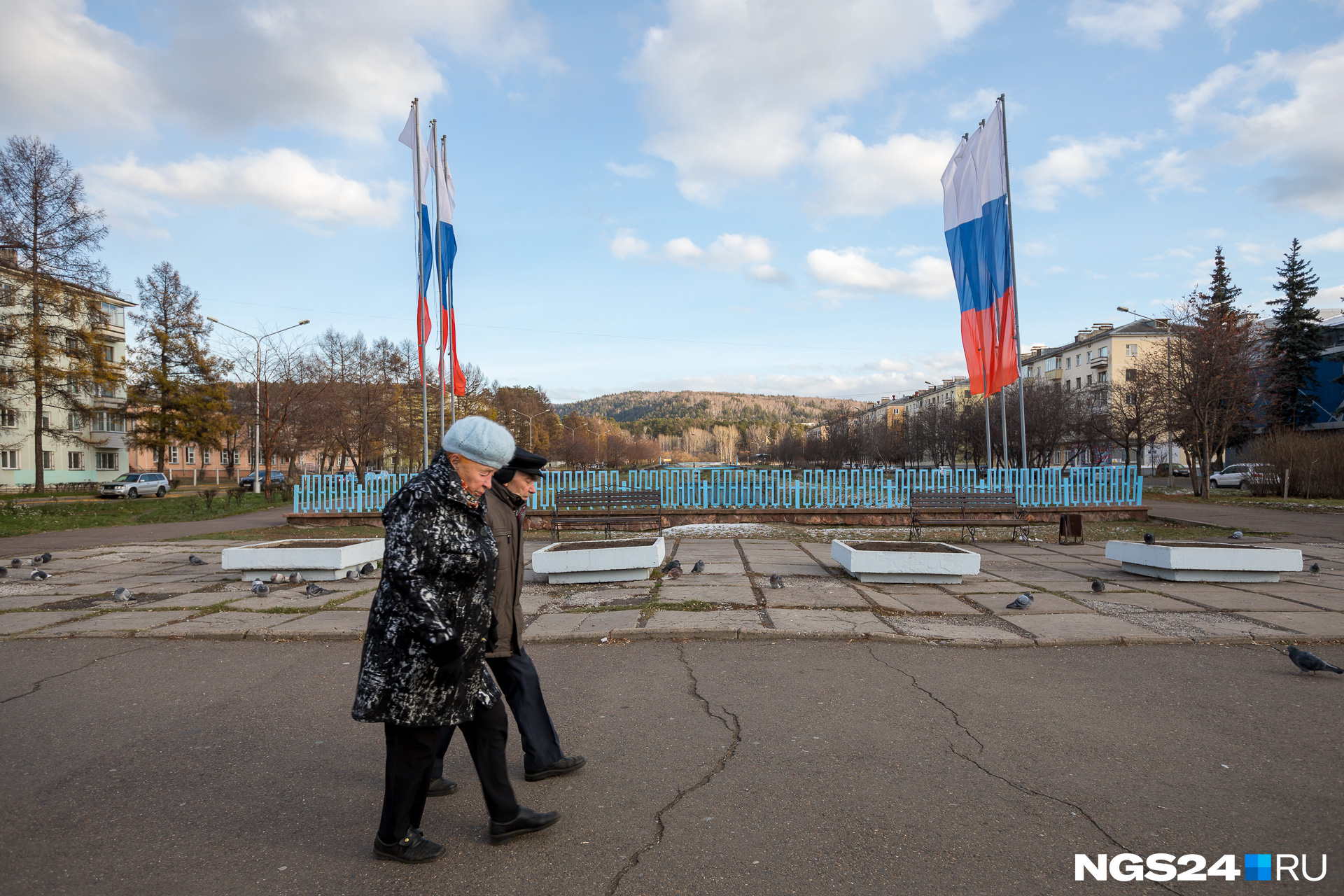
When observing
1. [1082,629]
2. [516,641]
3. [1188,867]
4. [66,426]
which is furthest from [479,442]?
[66,426]

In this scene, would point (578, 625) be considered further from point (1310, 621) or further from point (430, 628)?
point (1310, 621)

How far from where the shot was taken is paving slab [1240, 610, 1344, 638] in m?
6.69

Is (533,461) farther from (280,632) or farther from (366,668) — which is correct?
(280,632)

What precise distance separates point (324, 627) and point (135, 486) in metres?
38.7

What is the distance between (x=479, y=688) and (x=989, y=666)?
4.47 m

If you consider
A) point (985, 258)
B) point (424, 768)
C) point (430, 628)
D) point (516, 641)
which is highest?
point (985, 258)

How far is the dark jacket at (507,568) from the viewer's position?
3471mm

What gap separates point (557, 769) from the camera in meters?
3.77

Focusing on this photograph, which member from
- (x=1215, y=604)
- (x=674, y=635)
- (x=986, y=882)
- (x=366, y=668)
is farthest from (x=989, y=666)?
(x=366, y=668)

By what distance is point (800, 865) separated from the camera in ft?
9.53

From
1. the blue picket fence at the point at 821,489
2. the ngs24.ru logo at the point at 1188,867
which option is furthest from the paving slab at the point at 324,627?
the blue picket fence at the point at 821,489

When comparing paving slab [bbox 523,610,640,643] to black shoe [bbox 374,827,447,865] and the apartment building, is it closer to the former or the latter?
black shoe [bbox 374,827,447,865]

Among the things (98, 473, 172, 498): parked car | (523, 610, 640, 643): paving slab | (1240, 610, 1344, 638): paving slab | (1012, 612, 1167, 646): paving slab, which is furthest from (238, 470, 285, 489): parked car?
(1240, 610, 1344, 638): paving slab

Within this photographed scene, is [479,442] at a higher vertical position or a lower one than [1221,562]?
higher
